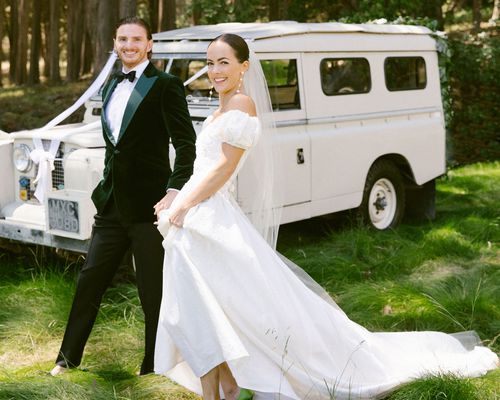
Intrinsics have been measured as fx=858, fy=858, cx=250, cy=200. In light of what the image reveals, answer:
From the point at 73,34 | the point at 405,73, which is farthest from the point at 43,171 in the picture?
the point at 73,34

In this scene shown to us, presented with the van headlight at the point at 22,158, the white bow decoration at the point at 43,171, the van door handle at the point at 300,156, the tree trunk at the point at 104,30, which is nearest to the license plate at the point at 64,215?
the white bow decoration at the point at 43,171

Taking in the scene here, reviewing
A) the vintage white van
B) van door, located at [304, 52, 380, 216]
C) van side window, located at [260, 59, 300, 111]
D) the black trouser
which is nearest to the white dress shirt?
the black trouser

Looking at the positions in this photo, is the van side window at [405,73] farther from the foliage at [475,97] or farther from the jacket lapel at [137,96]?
the foliage at [475,97]

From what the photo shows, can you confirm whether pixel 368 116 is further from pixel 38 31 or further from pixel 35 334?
pixel 38 31

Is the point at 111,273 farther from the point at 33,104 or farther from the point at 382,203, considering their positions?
the point at 33,104

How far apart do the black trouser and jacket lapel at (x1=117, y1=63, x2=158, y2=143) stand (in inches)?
17.3

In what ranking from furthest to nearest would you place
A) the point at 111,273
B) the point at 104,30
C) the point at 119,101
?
the point at 104,30 < the point at 111,273 < the point at 119,101

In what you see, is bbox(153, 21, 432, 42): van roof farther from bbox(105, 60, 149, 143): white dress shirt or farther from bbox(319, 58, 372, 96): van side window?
bbox(105, 60, 149, 143): white dress shirt

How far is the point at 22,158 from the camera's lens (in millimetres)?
6535

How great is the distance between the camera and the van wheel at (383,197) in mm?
8102

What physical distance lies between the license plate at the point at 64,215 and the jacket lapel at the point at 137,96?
1.61 metres

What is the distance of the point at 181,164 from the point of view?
4145mm

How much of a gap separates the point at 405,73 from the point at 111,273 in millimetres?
4862

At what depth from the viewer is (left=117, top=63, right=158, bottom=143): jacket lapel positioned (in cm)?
425
